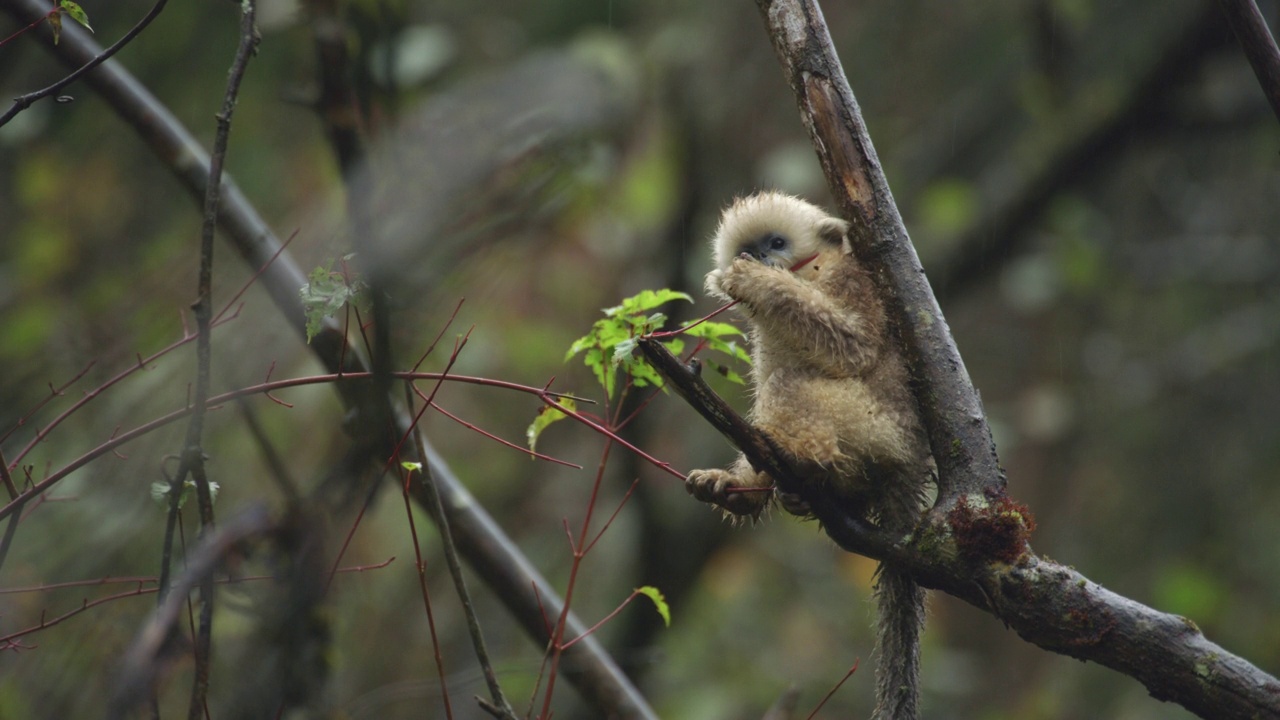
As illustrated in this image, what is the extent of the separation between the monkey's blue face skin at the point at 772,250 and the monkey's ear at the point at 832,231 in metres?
0.11

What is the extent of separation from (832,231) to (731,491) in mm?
1110

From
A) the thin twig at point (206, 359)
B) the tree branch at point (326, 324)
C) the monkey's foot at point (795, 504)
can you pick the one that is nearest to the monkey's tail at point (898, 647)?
the monkey's foot at point (795, 504)

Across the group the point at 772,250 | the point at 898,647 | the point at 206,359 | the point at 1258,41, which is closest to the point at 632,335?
the point at 206,359

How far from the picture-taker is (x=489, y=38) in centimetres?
812

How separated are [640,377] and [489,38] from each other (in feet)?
20.5

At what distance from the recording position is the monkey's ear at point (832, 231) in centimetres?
Answer: 348

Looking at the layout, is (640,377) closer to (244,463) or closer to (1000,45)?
(244,463)

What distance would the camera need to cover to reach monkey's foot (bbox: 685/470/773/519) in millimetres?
2883

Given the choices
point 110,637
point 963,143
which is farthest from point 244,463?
point 963,143

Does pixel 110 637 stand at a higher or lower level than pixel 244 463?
lower

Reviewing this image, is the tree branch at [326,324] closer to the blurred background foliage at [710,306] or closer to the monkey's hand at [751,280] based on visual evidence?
the blurred background foliage at [710,306]

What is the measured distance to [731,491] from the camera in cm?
285

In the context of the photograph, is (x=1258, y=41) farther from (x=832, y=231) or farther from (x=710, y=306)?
(x=710, y=306)

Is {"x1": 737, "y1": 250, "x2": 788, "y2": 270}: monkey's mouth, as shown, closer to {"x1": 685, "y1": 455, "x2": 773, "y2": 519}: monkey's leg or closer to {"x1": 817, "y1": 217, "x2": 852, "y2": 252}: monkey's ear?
{"x1": 817, "y1": 217, "x2": 852, "y2": 252}: monkey's ear
